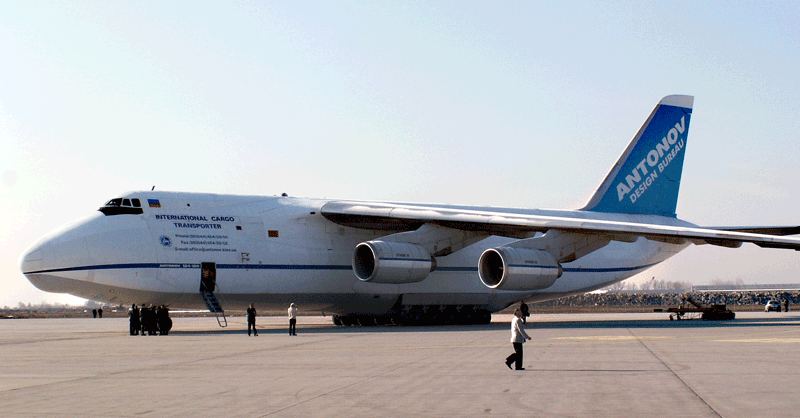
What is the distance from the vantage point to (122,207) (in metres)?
29.6

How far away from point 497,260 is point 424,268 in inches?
80.1

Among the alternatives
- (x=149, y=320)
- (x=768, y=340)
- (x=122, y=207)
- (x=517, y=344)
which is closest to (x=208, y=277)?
(x=149, y=320)

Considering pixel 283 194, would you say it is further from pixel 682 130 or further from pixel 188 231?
pixel 682 130

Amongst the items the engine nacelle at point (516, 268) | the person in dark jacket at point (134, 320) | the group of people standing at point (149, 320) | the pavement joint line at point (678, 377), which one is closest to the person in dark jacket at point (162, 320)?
the group of people standing at point (149, 320)

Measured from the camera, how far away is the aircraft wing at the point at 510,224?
28.9 meters

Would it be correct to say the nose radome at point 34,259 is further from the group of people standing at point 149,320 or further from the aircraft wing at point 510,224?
the aircraft wing at point 510,224

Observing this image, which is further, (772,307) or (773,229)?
(772,307)

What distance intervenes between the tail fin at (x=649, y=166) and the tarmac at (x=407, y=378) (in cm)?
1552

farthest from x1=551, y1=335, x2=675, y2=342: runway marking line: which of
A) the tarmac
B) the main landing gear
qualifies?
the main landing gear

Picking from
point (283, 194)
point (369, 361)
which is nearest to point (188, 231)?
point (283, 194)

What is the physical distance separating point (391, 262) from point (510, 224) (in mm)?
3370

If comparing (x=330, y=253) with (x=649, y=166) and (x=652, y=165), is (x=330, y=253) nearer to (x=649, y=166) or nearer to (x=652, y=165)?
(x=649, y=166)

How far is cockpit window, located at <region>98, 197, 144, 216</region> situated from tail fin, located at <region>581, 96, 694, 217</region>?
16.5 metres

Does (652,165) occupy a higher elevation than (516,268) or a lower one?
higher
